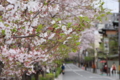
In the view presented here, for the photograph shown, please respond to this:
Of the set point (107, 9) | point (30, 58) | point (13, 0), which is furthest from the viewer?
point (107, 9)

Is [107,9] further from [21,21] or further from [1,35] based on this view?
[1,35]

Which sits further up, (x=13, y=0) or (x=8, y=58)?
(x=13, y=0)

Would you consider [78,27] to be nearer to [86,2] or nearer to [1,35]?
[1,35]

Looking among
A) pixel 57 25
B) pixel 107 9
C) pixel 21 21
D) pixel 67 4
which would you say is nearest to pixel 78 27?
pixel 57 25

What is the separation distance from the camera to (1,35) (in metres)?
5.93

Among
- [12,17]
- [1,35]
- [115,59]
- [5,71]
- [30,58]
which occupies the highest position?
[12,17]

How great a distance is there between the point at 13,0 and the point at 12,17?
139 cm

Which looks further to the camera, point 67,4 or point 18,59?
point 67,4

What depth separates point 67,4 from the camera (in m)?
11.0

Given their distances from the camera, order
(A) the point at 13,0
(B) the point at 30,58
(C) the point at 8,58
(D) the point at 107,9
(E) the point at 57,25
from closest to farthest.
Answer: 1. (A) the point at 13,0
2. (E) the point at 57,25
3. (C) the point at 8,58
4. (B) the point at 30,58
5. (D) the point at 107,9

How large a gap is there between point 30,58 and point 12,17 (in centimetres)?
278

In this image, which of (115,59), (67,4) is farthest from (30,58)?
(115,59)

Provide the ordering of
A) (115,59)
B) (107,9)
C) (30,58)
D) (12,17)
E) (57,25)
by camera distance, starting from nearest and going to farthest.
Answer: (12,17)
(57,25)
(30,58)
(107,9)
(115,59)

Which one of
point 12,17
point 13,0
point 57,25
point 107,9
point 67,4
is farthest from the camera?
point 67,4
